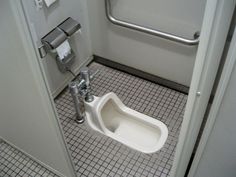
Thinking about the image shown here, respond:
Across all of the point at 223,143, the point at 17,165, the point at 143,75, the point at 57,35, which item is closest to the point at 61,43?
the point at 57,35

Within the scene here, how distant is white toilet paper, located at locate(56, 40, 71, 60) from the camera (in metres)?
1.61

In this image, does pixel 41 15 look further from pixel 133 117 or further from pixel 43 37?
pixel 133 117

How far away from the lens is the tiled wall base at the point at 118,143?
1.46 m

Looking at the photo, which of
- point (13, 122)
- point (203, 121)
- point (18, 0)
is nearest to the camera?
point (18, 0)

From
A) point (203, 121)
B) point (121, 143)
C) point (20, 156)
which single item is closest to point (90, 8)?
point (121, 143)

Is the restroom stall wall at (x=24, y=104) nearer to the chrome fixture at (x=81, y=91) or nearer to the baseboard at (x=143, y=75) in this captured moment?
the chrome fixture at (x=81, y=91)

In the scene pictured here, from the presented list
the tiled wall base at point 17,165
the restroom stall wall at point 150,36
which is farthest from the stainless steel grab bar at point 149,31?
the tiled wall base at point 17,165

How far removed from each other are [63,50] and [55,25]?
15 cm

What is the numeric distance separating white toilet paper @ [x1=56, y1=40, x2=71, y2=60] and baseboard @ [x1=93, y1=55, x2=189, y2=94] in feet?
1.28

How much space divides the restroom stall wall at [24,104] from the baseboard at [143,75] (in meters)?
0.85

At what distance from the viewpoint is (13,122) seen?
1320 millimetres

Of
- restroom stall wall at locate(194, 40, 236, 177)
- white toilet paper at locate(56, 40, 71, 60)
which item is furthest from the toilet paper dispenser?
restroom stall wall at locate(194, 40, 236, 177)

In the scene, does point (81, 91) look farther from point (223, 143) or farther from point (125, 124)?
point (223, 143)

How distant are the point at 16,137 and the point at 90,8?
3.03ft
